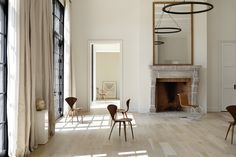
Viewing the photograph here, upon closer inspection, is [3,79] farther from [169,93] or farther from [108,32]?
[169,93]

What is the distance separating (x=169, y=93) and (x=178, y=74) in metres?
1.15

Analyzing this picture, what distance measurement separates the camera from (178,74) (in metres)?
10.4

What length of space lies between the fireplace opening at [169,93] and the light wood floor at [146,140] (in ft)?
7.78

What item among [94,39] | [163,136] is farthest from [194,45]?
[163,136]

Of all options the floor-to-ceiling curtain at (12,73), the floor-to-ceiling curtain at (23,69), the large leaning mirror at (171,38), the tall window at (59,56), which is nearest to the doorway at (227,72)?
the large leaning mirror at (171,38)

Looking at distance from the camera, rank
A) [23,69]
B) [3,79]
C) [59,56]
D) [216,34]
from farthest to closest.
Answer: [216,34], [59,56], [23,69], [3,79]

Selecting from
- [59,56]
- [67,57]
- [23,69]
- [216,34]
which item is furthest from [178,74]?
[23,69]

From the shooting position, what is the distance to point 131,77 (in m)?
10.9

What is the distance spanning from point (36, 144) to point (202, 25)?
747cm

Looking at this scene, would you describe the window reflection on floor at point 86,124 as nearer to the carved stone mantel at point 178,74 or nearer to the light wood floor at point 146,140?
the light wood floor at point 146,140

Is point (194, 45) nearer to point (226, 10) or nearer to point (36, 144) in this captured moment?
point (226, 10)

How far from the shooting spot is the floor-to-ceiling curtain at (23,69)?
4477mm

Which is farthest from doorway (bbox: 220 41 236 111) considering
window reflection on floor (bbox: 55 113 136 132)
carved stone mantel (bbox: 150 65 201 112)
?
window reflection on floor (bbox: 55 113 136 132)

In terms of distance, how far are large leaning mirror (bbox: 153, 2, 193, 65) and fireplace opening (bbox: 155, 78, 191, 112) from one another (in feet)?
3.06
